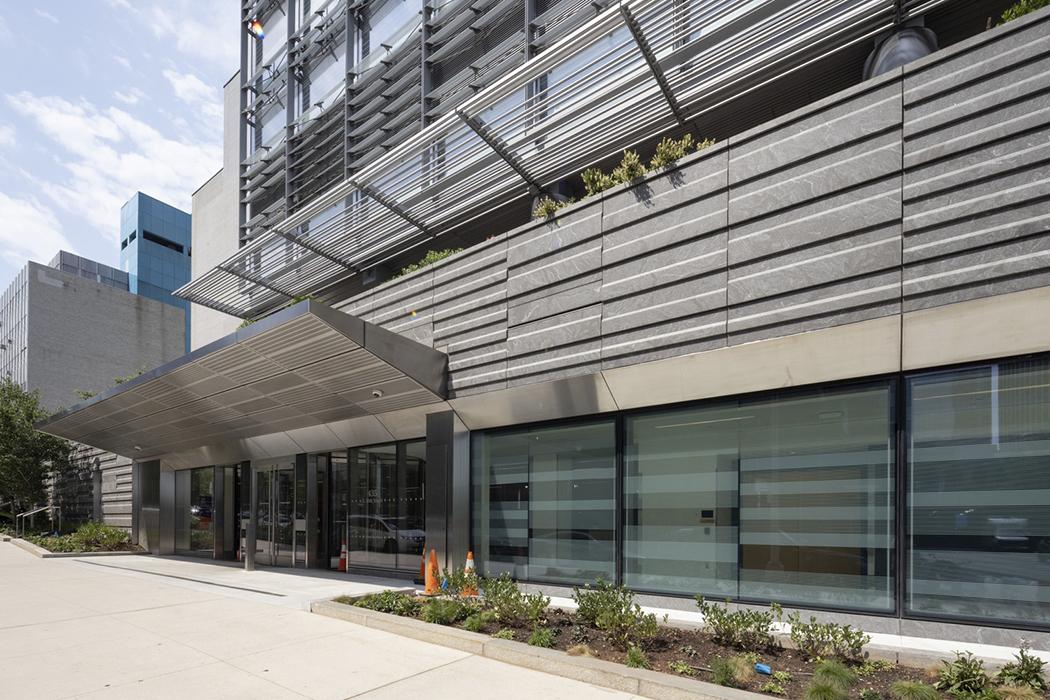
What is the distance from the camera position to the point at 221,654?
8.54 meters

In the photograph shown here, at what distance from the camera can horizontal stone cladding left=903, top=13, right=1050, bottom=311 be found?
23.4 ft

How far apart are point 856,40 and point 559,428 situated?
759 centimetres

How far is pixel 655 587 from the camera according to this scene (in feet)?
34.6

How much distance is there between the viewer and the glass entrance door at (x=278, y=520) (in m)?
19.2

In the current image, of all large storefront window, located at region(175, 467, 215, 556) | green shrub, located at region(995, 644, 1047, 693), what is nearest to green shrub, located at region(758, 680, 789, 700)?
green shrub, located at region(995, 644, 1047, 693)

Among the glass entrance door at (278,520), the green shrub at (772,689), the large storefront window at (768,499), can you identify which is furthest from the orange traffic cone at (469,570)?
the glass entrance door at (278,520)

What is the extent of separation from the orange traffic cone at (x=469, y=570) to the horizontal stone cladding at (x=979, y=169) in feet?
25.5

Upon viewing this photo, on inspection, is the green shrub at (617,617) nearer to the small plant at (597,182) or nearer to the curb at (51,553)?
the small plant at (597,182)

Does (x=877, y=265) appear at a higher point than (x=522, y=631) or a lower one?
higher

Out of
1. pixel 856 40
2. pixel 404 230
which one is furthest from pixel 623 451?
pixel 404 230

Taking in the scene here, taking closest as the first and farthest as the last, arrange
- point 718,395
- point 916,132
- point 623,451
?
point 916,132
point 718,395
point 623,451

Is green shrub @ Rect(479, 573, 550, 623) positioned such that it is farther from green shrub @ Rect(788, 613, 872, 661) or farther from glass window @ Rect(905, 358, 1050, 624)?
glass window @ Rect(905, 358, 1050, 624)

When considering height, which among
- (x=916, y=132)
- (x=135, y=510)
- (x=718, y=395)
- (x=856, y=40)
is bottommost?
(x=135, y=510)

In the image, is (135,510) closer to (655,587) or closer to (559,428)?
(559,428)
